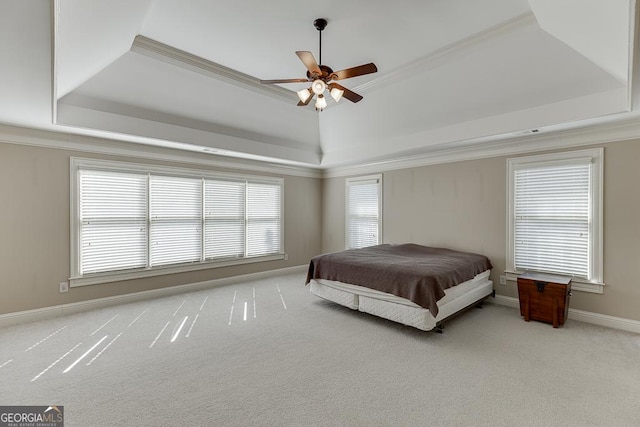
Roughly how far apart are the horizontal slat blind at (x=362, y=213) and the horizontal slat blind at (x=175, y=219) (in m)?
3.11

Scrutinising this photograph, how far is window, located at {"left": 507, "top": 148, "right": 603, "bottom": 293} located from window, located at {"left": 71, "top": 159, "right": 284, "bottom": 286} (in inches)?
169

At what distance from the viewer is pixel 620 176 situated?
3484 mm

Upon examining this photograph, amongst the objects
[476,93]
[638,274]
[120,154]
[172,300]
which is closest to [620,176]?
[638,274]

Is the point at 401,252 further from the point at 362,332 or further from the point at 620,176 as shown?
the point at 620,176

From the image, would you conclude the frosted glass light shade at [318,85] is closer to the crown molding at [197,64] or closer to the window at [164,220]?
the crown molding at [197,64]

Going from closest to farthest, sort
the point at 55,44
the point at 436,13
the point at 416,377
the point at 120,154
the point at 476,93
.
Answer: the point at 55,44 < the point at 416,377 < the point at 436,13 < the point at 476,93 < the point at 120,154

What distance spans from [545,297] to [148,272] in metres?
5.52

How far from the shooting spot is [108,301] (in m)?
4.25

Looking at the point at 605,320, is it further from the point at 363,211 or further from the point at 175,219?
the point at 175,219

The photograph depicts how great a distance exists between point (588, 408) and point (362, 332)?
6.34 ft

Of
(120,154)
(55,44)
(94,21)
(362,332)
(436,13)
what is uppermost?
(436,13)

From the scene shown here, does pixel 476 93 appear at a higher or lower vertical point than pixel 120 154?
higher

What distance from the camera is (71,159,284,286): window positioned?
411 centimetres

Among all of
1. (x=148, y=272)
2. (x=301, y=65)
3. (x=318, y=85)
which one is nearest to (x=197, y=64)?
(x=301, y=65)
